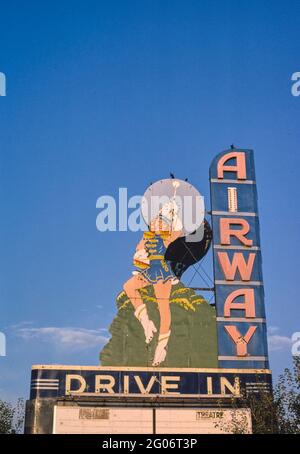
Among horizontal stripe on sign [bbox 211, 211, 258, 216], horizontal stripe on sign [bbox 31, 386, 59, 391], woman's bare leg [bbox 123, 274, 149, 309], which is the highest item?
horizontal stripe on sign [bbox 211, 211, 258, 216]

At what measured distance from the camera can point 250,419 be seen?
40.2 metres

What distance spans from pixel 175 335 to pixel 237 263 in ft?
22.8

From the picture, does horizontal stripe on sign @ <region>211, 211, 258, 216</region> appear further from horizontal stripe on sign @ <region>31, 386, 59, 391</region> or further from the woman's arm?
horizontal stripe on sign @ <region>31, 386, 59, 391</region>

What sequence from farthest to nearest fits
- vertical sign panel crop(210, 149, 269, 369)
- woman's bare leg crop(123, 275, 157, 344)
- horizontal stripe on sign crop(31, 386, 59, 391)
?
woman's bare leg crop(123, 275, 157, 344), vertical sign panel crop(210, 149, 269, 369), horizontal stripe on sign crop(31, 386, 59, 391)

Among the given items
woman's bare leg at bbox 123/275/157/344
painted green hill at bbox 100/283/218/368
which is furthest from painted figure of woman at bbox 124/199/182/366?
painted green hill at bbox 100/283/218/368

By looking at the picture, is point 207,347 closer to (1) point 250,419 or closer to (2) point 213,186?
(1) point 250,419

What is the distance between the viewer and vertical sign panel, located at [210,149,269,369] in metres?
46.2

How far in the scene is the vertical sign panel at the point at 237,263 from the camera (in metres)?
46.2

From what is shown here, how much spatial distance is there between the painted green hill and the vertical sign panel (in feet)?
2.95
